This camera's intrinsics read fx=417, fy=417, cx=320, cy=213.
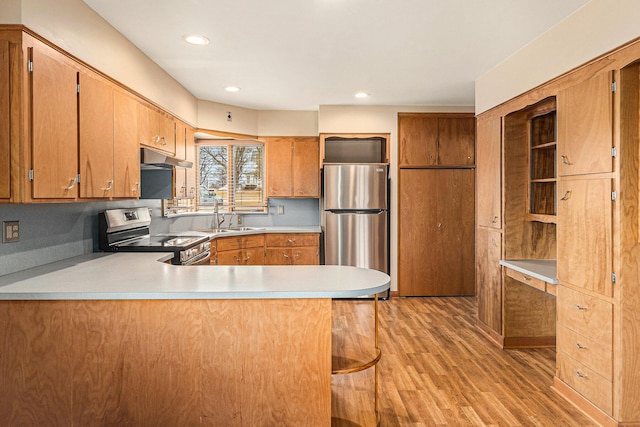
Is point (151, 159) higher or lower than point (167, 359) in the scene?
higher

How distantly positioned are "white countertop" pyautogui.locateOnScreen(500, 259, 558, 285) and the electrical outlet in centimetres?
332

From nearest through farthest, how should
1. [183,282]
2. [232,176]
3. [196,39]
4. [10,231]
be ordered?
[183,282] < [10,231] < [196,39] < [232,176]

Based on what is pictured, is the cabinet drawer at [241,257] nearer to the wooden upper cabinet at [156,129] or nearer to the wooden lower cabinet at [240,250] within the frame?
the wooden lower cabinet at [240,250]

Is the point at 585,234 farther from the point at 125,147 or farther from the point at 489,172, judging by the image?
the point at 125,147

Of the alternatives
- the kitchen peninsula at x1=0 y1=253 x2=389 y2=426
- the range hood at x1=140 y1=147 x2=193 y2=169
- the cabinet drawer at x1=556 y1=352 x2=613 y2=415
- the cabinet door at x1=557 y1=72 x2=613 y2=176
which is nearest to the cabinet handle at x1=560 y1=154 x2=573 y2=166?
the cabinet door at x1=557 y1=72 x2=613 y2=176

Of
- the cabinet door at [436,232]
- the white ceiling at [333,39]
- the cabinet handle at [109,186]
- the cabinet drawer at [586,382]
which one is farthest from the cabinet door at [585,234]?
the cabinet handle at [109,186]

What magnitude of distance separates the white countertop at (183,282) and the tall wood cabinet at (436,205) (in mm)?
3203

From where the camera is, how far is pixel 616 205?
90.0 inches

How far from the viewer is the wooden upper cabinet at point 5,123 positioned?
1.95 m

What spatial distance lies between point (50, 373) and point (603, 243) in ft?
9.72

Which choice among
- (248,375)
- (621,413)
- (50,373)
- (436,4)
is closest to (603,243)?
(621,413)

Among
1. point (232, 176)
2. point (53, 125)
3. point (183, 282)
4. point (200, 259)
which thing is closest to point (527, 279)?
point (183, 282)

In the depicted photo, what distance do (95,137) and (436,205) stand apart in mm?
4012

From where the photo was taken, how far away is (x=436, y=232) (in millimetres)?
5336
